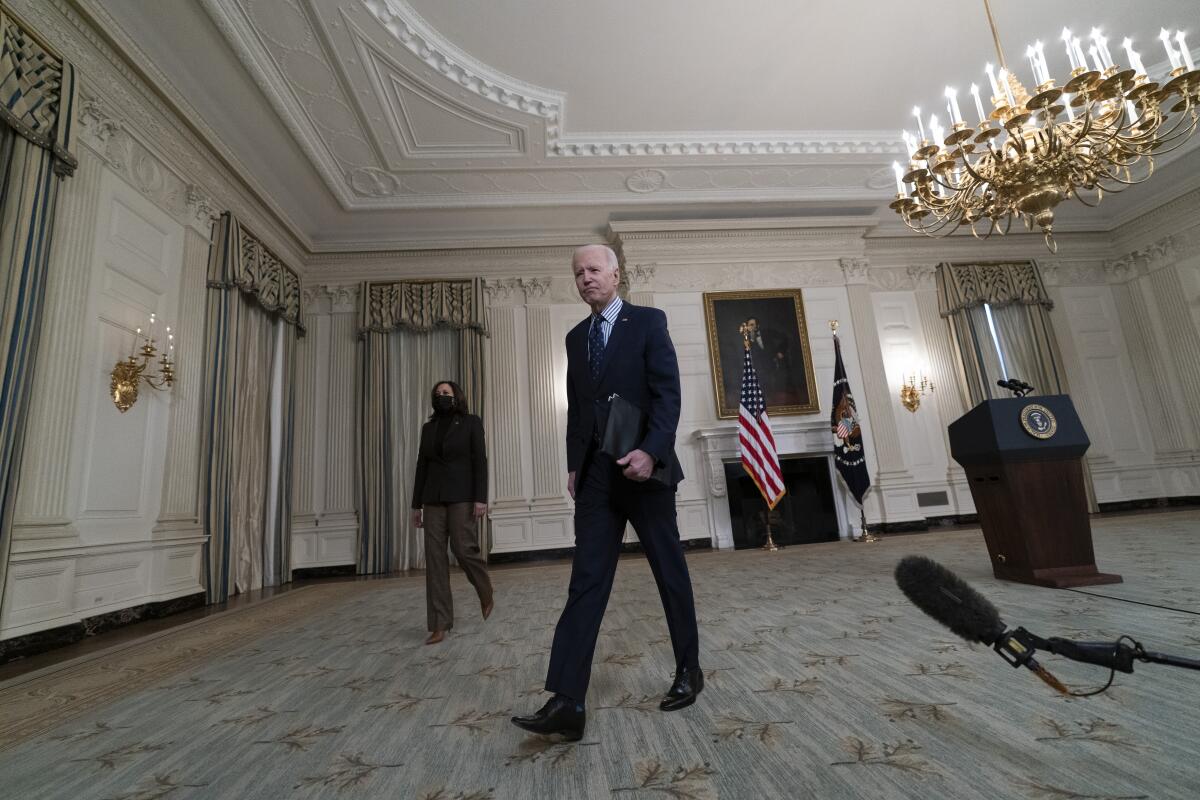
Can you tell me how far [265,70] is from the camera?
484cm

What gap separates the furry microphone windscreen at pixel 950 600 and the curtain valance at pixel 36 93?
197 inches

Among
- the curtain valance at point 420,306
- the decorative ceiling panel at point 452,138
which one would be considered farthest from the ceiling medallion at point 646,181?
the curtain valance at point 420,306

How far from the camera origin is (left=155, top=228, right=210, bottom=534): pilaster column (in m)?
4.63

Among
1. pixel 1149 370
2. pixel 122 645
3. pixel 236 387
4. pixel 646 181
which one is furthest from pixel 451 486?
pixel 1149 370

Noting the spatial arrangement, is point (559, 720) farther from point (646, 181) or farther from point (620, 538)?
point (646, 181)

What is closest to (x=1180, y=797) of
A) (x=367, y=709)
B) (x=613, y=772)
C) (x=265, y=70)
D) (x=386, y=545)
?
(x=613, y=772)

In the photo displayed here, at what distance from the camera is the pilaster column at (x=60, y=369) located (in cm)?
340

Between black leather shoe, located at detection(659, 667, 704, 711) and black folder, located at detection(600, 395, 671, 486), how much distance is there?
1.93ft

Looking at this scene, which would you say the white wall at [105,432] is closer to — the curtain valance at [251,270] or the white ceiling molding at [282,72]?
the curtain valance at [251,270]

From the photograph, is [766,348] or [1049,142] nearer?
[1049,142]

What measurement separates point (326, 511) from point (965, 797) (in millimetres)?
7371

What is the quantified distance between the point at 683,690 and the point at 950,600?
92cm

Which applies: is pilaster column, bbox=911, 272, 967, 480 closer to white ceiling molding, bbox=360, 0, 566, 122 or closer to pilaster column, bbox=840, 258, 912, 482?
pilaster column, bbox=840, 258, 912, 482

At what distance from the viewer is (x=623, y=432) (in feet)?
5.22
